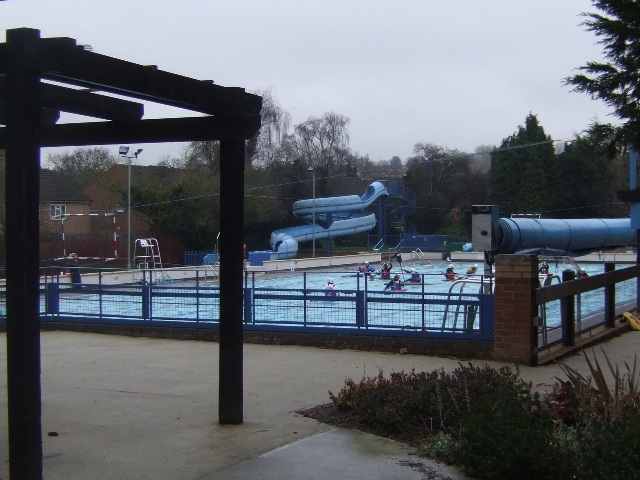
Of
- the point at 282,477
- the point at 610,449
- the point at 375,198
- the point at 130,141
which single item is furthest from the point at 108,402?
the point at 375,198

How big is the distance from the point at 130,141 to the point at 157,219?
115ft

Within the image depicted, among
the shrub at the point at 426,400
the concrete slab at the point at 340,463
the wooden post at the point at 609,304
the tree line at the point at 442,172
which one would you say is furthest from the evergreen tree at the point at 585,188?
the concrete slab at the point at 340,463

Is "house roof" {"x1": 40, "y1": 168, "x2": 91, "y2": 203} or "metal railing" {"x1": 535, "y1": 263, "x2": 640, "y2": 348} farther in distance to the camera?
"house roof" {"x1": 40, "y1": 168, "x2": 91, "y2": 203}

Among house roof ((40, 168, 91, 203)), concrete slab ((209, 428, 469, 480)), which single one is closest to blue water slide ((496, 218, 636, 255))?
concrete slab ((209, 428, 469, 480))

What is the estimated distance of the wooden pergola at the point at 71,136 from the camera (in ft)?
16.9

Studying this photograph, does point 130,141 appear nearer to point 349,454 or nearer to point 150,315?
point 349,454

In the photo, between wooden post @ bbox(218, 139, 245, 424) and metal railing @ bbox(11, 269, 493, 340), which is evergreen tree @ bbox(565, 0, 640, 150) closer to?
wooden post @ bbox(218, 139, 245, 424)

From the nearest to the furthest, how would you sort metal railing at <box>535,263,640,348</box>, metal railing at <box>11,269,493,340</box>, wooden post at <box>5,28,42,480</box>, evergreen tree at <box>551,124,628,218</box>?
Result: wooden post at <box>5,28,42,480</box> → metal railing at <box>535,263,640,348</box> → metal railing at <box>11,269,493,340</box> → evergreen tree at <box>551,124,628,218</box>

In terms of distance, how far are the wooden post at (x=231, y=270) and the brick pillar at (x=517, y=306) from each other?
502 centimetres

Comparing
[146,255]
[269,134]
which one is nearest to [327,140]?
[269,134]

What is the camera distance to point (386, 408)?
24.7ft

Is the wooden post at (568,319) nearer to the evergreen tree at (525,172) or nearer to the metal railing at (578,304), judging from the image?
the metal railing at (578,304)

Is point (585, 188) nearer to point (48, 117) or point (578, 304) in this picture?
point (578, 304)

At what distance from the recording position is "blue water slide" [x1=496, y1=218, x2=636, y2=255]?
16.8 metres
